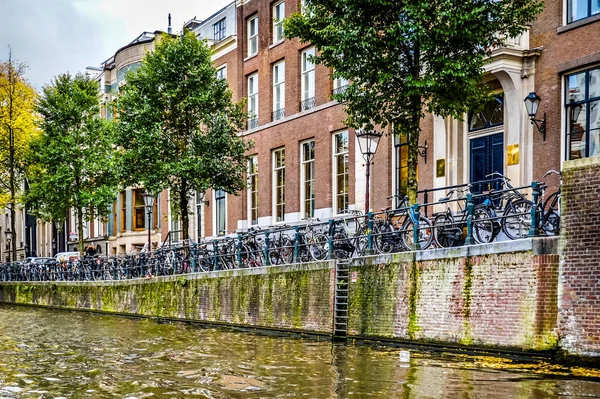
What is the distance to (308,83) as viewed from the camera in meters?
30.9

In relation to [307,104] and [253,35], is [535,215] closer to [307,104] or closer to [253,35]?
[307,104]

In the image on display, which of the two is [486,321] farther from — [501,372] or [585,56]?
[585,56]

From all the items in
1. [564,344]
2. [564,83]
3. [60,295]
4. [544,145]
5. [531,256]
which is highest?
[564,83]

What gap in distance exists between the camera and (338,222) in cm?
1845

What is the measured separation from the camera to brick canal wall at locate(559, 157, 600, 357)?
475 inches

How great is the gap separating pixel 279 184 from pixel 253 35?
23.4ft

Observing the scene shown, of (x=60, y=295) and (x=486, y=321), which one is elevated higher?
(x=486, y=321)

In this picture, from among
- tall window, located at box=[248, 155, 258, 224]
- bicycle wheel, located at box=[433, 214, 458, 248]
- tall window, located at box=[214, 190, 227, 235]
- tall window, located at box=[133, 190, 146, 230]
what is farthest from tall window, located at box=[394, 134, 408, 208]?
tall window, located at box=[133, 190, 146, 230]

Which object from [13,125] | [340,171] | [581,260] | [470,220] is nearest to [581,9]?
[470,220]

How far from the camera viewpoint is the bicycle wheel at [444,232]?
15461 millimetres

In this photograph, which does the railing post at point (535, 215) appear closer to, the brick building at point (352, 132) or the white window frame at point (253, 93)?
the brick building at point (352, 132)

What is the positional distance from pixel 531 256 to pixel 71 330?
13547 millimetres

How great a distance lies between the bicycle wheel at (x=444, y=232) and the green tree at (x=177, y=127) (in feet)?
42.9

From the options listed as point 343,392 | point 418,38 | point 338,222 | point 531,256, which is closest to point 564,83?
point 418,38
